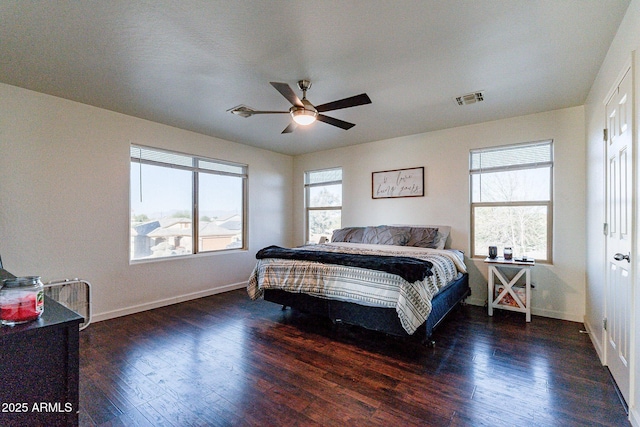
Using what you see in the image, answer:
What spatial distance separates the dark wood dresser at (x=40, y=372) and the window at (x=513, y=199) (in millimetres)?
4356

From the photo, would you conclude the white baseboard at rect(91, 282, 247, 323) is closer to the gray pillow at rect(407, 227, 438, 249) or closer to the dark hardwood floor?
the dark hardwood floor

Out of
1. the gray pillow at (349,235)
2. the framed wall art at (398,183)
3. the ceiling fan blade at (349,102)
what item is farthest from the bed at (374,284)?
the ceiling fan blade at (349,102)

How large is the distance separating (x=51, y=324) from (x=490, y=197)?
14.8 ft

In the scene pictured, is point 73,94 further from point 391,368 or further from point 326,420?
point 391,368

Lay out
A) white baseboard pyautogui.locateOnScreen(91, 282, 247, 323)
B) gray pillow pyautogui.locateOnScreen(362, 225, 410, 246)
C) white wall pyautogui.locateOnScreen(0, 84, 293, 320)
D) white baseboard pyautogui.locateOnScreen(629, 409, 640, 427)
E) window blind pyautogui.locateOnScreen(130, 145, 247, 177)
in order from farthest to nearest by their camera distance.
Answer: gray pillow pyautogui.locateOnScreen(362, 225, 410, 246), window blind pyautogui.locateOnScreen(130, 145, 247, 177), white baseboard pyautogui.locateOnScreen(91, 282, 247, 323), white wall pyautogui.locateOnScreen(0, 84, 293, 320), white baseboard pyautogui.locateOnScreen(629, 409, 640, 427)

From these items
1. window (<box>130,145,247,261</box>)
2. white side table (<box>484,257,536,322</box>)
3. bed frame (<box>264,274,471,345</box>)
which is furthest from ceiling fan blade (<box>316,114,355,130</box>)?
window (<box>130,145,247,261</box>)

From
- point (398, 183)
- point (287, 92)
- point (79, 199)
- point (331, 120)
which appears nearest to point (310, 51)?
point (287, 92)

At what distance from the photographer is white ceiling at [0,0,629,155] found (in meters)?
1.90

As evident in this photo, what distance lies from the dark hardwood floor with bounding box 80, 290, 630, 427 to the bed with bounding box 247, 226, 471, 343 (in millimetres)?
274

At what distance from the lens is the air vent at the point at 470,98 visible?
3107mm

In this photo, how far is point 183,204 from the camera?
4.44 m

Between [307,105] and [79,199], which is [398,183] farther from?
[79,199]

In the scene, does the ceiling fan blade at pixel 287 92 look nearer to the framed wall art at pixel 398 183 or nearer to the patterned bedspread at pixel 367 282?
the patterned bedspread at pixel 367 282

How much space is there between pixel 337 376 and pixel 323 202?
12.7 feet
